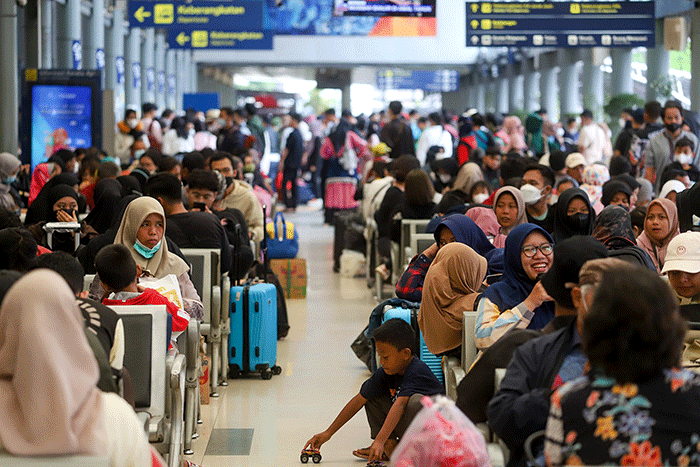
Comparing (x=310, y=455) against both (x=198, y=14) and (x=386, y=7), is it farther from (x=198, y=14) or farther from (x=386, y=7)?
(x=198, y=14)

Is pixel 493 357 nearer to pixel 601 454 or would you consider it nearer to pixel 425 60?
pixel 601 454

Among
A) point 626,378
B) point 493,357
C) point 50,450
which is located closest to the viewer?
point 626,378

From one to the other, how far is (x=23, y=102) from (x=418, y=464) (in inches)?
443

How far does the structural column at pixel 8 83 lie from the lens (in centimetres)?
1259

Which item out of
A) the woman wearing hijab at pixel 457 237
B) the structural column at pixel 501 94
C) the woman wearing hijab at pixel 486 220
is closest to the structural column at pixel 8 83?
the woman wearing hijab at pixel 486 220

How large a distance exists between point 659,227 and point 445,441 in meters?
3.31

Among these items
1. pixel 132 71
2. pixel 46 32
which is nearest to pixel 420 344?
pixel 46 32

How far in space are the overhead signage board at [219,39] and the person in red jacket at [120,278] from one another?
17.5m

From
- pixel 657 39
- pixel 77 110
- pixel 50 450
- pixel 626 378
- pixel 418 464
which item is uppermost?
pixel 657 39

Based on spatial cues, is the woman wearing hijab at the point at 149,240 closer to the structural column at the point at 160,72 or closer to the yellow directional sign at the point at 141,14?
the yellow directional sign at the point at 141,14

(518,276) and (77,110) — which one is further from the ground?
(77,110)

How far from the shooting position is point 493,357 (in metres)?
3.35

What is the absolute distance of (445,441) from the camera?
2938 mm

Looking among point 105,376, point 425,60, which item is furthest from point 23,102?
point 425,60
